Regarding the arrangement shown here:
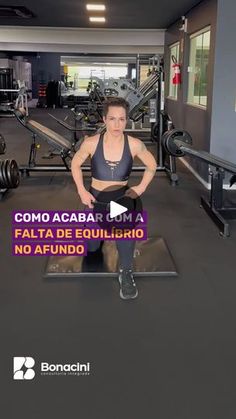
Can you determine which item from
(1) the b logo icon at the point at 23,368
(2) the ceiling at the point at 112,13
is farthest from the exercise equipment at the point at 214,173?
(2) the ceiling at the point at 112,13

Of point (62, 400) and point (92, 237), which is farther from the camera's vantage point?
point (92, 237)

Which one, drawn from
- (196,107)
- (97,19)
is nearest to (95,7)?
(97,19)

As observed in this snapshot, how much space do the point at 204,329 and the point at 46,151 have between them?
516cm

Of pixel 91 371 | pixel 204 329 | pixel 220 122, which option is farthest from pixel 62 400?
pixel 220 122

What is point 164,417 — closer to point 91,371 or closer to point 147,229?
point 91,371

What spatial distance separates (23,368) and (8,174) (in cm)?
217

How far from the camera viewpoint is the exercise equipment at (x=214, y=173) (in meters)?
2.93

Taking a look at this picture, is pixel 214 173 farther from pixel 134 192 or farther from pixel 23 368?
pixel 23 368

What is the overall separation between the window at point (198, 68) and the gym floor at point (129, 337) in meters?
2.54

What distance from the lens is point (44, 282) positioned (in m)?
2.26

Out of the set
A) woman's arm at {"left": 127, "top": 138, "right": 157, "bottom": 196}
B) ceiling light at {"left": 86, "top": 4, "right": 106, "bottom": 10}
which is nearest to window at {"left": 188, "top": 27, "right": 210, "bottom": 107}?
ceiling light at {"left": 86, "top": 4, "right": 106, "bottom": 10}

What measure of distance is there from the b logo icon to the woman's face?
107 cm

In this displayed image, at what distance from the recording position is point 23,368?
155cm

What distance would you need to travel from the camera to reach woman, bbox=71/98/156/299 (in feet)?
6.79
